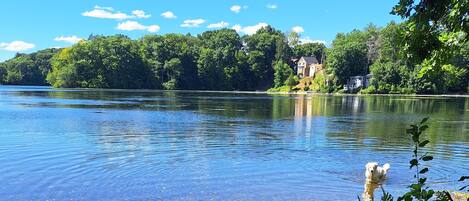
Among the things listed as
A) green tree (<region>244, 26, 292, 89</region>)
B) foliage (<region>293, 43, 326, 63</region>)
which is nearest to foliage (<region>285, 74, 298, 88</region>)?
green tree (<region>244, 26, 292, 89</region>)

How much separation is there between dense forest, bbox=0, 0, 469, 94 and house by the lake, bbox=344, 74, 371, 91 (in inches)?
66.5

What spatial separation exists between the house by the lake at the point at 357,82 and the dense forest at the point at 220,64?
1.69 meters

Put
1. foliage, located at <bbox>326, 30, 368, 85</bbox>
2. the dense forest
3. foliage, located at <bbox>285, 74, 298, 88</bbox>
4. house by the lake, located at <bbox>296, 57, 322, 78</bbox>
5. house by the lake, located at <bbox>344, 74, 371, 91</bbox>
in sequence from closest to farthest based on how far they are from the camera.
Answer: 1. the dense forest
2. house by the lake, located at <bbox>344, 74, 371, 91</bbox>
3. foliage, located at <bbox>326, 30, 368, 85</bbox>
4. foliage, located at <bbox>285, 74, 298, 88</bbox>
5. house by the lake, located at <bbox>296, 57, 322, 78</bbox>

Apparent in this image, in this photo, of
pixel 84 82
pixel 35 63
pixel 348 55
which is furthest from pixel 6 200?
pixel 35 63

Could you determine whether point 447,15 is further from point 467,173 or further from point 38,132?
point 38,132

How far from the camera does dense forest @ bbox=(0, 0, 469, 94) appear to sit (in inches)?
4843

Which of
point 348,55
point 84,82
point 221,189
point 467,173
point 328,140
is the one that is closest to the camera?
point 221,189

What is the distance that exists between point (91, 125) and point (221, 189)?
19540mm

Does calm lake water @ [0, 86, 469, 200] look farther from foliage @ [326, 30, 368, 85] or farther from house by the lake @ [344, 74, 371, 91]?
foliage @ [326, 30, 368, 85]

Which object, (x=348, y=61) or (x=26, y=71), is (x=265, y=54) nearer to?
(x=348, y=61)

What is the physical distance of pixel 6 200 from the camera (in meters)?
11.9

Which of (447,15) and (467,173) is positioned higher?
(447,15)

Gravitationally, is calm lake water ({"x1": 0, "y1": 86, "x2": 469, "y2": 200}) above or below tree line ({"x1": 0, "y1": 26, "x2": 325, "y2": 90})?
below

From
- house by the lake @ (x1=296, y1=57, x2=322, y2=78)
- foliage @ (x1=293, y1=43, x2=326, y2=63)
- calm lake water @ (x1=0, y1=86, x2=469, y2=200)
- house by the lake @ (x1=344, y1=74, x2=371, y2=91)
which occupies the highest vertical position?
foliage @ (x1=293, y1=43, x2=326, y2=63)
